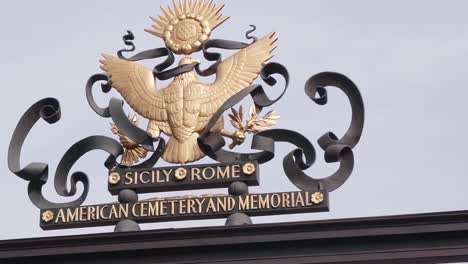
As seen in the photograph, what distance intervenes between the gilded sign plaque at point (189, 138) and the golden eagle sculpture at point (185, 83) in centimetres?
2

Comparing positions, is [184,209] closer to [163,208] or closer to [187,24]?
[163,208]

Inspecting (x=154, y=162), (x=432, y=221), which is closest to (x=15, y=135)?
(x=154, y=162)

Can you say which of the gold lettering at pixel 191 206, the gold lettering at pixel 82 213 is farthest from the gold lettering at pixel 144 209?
the gold lettering at pixel 82 213

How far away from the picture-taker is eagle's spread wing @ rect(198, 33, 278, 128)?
1067 inches

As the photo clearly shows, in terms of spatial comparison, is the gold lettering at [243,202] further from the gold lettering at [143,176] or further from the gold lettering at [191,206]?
the gold lettering at [143,176]

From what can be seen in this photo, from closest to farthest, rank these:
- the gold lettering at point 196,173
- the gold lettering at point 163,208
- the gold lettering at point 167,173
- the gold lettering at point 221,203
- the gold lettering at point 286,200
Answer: the gold lettering at point 286,200 → the gold lettering at point 221,203 → the gold lettering at point 163,208 → the gold lettering at point 196,173 → the gold lettering at point 167,173

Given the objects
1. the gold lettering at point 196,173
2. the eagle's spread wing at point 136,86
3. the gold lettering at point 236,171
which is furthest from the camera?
the eagle's spread wing at point 136,86

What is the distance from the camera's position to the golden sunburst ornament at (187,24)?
27.9 metres

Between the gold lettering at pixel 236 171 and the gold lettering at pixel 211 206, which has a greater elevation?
the gold lettering at pixel 236 171

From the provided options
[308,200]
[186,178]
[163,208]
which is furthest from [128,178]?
[308,200]

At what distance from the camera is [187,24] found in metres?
28.0

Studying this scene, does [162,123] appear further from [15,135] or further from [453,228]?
[453,228]

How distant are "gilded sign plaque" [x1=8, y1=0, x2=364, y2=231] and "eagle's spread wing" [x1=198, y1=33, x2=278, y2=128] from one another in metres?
0.02

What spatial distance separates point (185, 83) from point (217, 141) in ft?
5.08
